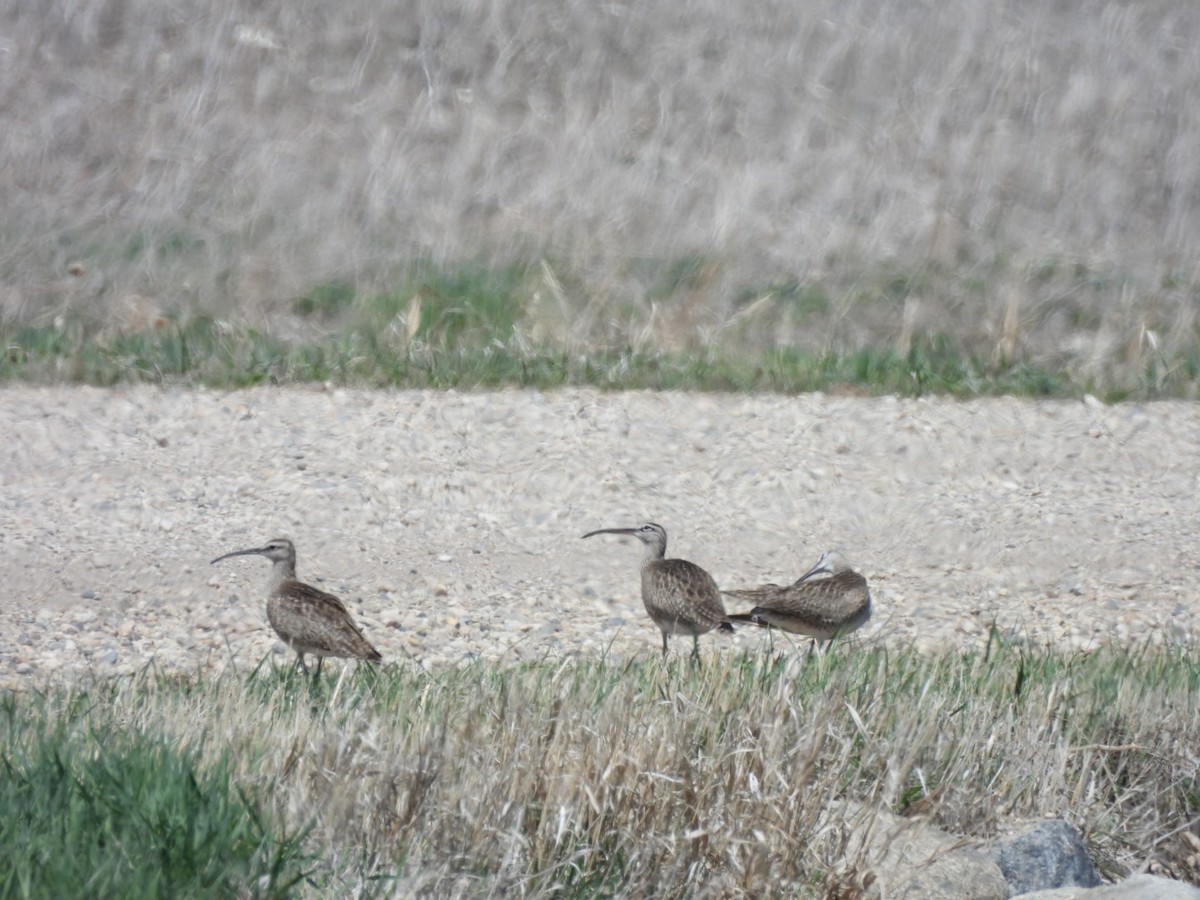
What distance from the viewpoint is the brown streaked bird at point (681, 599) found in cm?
748

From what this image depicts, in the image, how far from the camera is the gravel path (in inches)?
338

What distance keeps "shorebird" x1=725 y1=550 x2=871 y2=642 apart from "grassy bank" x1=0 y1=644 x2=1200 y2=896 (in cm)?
122

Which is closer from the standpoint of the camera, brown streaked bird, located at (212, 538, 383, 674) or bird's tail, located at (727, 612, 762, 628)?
brown streaked bird, located at (212, 538, 383, 674)

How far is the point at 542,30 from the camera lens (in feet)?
72.8

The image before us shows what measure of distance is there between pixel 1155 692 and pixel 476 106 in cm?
1549

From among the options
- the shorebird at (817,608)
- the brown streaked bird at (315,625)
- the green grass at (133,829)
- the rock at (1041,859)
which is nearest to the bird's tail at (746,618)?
Answer: the shorebird at (817,608)

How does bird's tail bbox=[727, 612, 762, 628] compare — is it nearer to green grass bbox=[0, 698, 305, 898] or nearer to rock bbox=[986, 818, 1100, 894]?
rock bbox=[986, 818, 1100, 894]

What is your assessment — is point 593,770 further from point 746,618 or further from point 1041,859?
point 746,618

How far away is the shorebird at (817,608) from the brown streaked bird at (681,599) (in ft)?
0.52

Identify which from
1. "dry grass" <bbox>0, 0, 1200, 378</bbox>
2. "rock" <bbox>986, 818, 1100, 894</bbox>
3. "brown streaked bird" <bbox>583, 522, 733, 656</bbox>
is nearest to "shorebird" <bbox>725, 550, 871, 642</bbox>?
"brown streaked bird" <bbox>583, 522, 733, 656</bbox>

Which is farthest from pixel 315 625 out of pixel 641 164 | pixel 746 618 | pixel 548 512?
pixel 641 164

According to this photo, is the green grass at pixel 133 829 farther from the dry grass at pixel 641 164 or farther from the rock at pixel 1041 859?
the dry grass at pixel 641 164

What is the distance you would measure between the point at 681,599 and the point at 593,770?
8.47 ft

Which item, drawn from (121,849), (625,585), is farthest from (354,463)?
(121,849)
